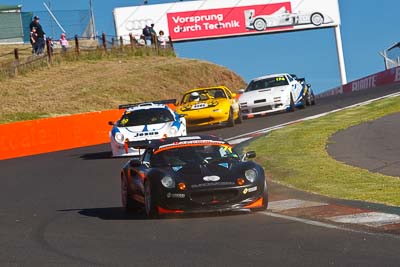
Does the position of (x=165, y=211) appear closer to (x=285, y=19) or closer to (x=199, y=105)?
(x=199, y=105)

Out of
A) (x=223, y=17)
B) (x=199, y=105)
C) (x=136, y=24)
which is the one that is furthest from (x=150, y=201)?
(x=136, y=24)

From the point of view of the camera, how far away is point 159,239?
Answer: 10781 mm

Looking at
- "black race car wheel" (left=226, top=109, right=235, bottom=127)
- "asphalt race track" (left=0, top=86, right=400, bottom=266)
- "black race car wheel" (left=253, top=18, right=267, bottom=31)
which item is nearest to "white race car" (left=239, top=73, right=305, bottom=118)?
"black race car wheel" (left=226, top=109, right=235, bottom=127)

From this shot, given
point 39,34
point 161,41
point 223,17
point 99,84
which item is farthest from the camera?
point 223,17

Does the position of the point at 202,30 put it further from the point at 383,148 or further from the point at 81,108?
the point at 383,148

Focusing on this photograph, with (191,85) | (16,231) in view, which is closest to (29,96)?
(191,85)

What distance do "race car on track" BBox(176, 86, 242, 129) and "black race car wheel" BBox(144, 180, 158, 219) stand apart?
1558 cm

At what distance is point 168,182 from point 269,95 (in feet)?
62.9

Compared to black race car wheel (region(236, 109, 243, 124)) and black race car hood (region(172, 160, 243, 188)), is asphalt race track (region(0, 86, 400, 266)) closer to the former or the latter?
black race car hood (region(172, 160, 243, 188))

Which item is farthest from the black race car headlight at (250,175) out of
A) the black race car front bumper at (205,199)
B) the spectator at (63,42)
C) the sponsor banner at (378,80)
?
the spectator at (63,42)

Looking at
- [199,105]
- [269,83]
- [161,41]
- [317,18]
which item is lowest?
[199,105]

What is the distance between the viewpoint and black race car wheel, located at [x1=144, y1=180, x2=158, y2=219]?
1263cm

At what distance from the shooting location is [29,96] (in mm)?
44625

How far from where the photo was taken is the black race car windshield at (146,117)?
23625mm
